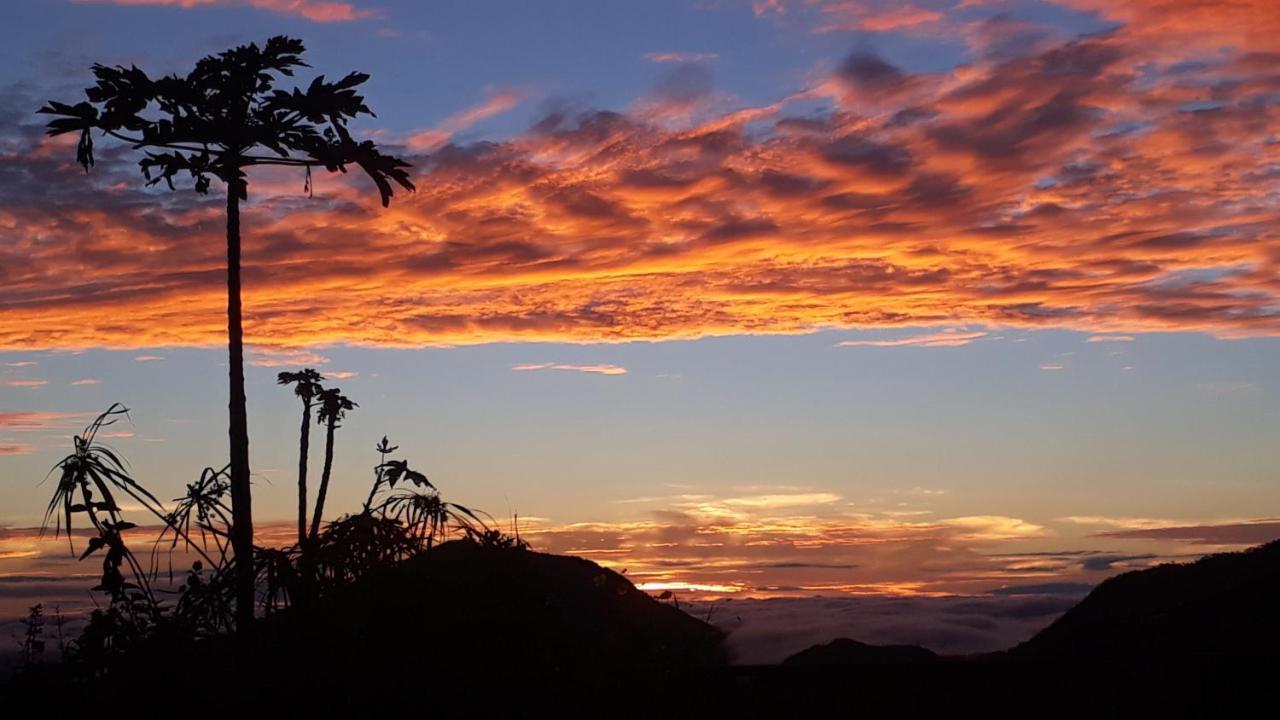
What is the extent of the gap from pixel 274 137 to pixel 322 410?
4177cm

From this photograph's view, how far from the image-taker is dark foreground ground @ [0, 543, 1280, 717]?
41.1ft

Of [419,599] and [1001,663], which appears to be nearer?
[1001,663]

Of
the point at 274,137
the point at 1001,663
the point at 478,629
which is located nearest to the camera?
the point at 1001,663

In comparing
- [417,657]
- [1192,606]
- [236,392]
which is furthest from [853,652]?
[417,657]

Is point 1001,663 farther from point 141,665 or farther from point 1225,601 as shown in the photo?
point 1225,601

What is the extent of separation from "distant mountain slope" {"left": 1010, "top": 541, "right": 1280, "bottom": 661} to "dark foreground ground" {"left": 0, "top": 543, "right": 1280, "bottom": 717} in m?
6.29

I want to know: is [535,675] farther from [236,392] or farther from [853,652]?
[853,652]

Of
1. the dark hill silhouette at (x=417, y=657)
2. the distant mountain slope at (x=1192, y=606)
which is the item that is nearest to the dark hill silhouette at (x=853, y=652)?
the distant mountain slope at (x=1192, y=606)

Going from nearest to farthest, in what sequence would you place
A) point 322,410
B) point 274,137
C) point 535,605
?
1. point 535,605
2. point 274,137
3. point 322,410

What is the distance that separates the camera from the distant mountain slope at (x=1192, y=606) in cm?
2236

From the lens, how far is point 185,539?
52.9 ft

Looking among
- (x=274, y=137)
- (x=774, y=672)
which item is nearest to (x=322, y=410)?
(x=274, y=137)

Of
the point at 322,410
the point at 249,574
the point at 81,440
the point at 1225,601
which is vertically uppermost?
the point at 322,410

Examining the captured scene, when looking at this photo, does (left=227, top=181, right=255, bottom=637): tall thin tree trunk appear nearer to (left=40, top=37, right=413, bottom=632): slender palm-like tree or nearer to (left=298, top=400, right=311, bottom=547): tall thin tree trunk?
(left=40, top=37, right=413, bottom=632): slender palm-like tree
